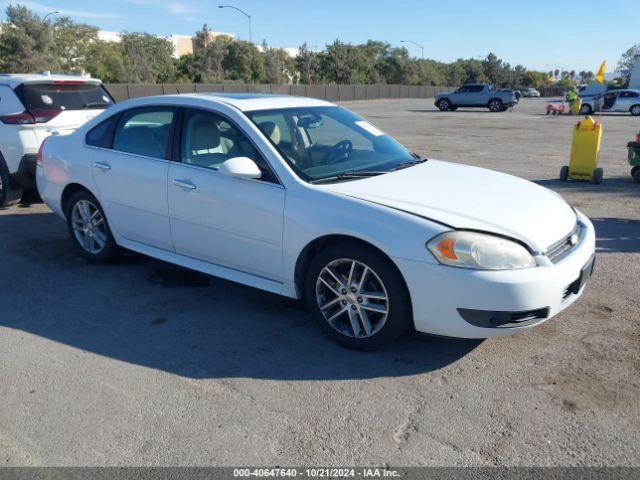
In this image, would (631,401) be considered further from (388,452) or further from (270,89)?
(270,89)

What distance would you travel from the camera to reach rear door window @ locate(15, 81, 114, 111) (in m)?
7.58

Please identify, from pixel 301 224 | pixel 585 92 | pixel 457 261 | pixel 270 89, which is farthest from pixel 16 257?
pixel 270 89

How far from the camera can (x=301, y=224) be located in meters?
3.78

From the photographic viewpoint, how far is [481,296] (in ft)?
10.7

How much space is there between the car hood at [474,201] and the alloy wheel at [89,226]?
2669 mm

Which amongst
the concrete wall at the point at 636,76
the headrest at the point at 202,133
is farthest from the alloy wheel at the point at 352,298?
the concrete wall at the point at 636,76

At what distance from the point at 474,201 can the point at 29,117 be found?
614 centimetres

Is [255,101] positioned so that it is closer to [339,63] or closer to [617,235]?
[617,235]

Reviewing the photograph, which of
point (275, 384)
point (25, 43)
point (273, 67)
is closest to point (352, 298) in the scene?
point (275, 384)

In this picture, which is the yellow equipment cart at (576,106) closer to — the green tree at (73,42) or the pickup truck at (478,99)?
the pickup truck at (478,99)

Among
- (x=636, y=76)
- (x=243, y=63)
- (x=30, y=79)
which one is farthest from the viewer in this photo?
(x=243, y=63)

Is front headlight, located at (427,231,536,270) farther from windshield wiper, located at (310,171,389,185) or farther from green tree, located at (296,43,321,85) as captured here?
green tree, located at (296,43,321,85)

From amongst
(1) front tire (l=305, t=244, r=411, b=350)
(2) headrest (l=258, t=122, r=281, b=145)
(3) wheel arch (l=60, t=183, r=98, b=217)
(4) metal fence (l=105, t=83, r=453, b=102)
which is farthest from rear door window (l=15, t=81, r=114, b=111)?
(4) metal fence (l=105, t=83, r=453, b=102)

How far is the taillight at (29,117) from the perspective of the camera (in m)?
7.39
